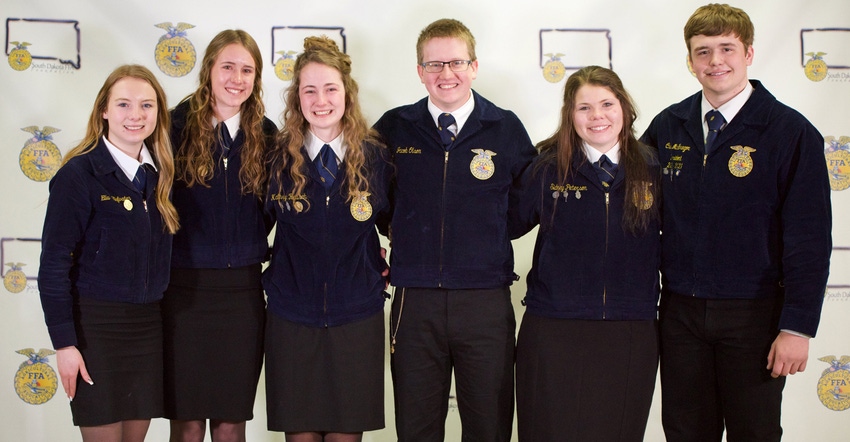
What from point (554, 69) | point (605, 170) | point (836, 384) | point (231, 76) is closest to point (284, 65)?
point (231, 76)

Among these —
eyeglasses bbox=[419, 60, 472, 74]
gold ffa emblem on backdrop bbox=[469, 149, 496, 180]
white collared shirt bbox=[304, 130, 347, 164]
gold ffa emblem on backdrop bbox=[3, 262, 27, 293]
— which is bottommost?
gold ffa emblem on backdrop bbox=[3, 262, 27, 293]

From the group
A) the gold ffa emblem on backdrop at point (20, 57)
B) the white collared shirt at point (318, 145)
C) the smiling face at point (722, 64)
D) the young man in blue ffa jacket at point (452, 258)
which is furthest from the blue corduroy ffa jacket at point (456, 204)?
the gold ffa emblem on backdrop at point (20, 57)

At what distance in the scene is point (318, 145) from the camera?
88.8 inches

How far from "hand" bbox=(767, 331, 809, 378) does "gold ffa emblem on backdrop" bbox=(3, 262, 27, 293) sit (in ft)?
9.45

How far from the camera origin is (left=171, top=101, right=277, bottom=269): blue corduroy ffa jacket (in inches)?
89.9

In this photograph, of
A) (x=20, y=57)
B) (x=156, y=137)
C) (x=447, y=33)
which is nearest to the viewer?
(x=156, y=137)

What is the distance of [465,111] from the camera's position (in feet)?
7.73

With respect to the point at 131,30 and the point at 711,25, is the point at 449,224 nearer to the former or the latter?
the point at 711,25

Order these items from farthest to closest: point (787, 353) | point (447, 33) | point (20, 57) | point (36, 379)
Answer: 1. point (36, 379)
2. point (20, 57)
3. point (447, 33)
4. point (787, 353)

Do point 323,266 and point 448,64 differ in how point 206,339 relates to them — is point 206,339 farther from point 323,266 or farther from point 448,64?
point 448,64

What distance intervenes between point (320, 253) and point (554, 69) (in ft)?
4.69

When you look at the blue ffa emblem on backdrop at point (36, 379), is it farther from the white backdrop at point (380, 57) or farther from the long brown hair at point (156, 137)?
the long brown hair at point (156, 137)

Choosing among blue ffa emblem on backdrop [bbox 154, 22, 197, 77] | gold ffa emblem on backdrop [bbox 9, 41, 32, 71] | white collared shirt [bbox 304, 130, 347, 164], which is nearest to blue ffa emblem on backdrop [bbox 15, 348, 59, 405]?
gold ffa emblem on backdrop [bbox 9, 41, 32, 71]

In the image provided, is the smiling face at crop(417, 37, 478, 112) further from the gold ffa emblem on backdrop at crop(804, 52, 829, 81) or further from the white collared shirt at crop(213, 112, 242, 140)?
the gold ffa emblem on backdrop at crop(804, 52, 829, 81)
